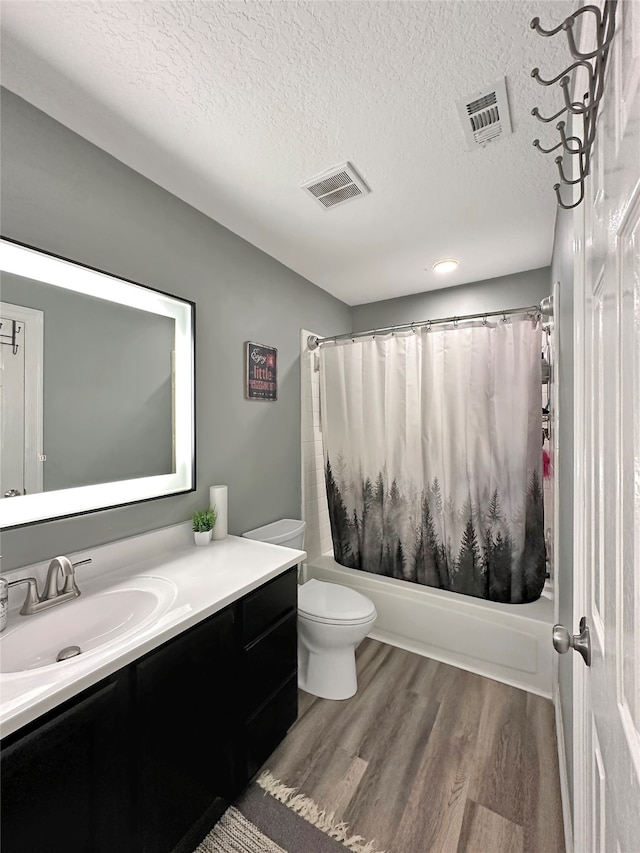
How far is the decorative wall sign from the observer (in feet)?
6.86

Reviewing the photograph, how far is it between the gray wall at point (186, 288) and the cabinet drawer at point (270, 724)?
31.4 inches

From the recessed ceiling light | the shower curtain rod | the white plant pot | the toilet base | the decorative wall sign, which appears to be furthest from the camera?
the recessed ceiling light

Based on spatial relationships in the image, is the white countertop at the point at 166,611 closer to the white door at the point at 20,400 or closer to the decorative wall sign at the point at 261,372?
the white door at the point at 20,400

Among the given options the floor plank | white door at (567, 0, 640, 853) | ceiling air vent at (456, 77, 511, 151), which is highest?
ceiling air vent at (456, 77, 511, 151)

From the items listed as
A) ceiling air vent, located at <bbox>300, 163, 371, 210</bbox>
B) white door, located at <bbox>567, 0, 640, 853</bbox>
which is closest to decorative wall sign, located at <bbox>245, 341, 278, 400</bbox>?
ceiling air vent, located at <bbox>300, 163, 371, 210</bbox>

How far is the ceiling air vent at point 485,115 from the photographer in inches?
45.8

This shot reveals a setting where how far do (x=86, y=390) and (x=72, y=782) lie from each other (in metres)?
1.14

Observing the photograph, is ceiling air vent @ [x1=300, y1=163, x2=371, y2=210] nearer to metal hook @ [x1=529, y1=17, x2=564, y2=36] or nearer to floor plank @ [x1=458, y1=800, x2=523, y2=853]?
metal hook @ [x1=529, y1=17, x2=564, y2=36]

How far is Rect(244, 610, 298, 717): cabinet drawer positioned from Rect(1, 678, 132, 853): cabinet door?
47cm

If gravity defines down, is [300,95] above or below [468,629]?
above

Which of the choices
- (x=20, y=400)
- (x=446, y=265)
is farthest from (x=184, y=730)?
(x=446, y=265)

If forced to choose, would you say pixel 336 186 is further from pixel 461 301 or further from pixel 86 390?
pixel 461 301

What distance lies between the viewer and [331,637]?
69.1 inches

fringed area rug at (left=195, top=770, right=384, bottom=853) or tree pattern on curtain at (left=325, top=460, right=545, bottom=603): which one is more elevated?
tree pattern on curtain at (left=325, top=460, right=545, bottom=603)
